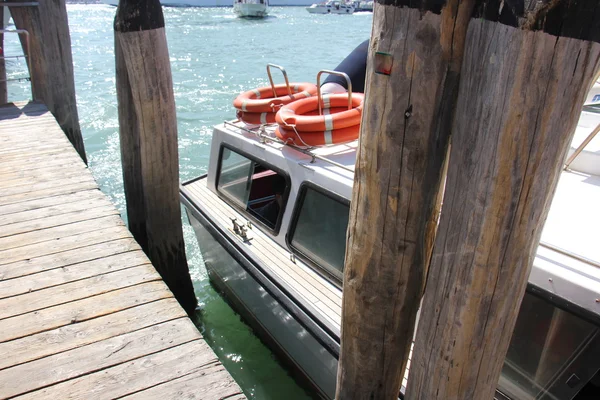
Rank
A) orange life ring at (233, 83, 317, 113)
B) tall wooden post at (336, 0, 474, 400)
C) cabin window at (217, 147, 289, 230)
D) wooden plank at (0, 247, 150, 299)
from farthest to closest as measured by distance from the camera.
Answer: orange life ring at (233, 83, 317, 113)
cabin window at (217, 147, 289, 230)
wooden plank at (0, 247, 150, 299)
tall wooden post at (336, 0, 474, 400)

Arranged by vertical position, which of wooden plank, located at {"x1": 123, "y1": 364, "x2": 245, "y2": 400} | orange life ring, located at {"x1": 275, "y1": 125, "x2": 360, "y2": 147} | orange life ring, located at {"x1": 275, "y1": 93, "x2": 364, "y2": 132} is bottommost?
wooden plank, located at {"x1": 123, "y1": 364, "x2": 245, "y2": 400}

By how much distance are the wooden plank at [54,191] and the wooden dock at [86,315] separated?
0.02 metres

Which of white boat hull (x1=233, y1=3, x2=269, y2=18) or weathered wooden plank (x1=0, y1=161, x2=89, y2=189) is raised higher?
weathered wooden plank (x1=0, y1=161, x2=89, y2=189)

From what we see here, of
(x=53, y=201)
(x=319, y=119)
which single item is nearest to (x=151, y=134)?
(x=53, y=201)

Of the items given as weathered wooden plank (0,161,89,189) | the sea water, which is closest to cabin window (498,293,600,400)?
the sea water

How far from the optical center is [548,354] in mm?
2525

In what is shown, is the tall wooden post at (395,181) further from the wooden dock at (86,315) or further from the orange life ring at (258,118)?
the orange life ring at (258,118)

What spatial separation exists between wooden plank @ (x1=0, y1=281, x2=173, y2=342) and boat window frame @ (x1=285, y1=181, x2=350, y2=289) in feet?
4.24

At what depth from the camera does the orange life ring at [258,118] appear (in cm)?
495

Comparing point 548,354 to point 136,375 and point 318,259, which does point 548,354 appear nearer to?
point 318,259

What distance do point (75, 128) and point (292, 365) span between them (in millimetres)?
4697

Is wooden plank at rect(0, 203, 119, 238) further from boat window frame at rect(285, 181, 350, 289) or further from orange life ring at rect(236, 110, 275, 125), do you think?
orange life ring at rect(236, 110, 275, 125)

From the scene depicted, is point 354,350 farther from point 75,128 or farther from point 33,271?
→ point 75,128

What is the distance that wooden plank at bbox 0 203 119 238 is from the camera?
142 inches
